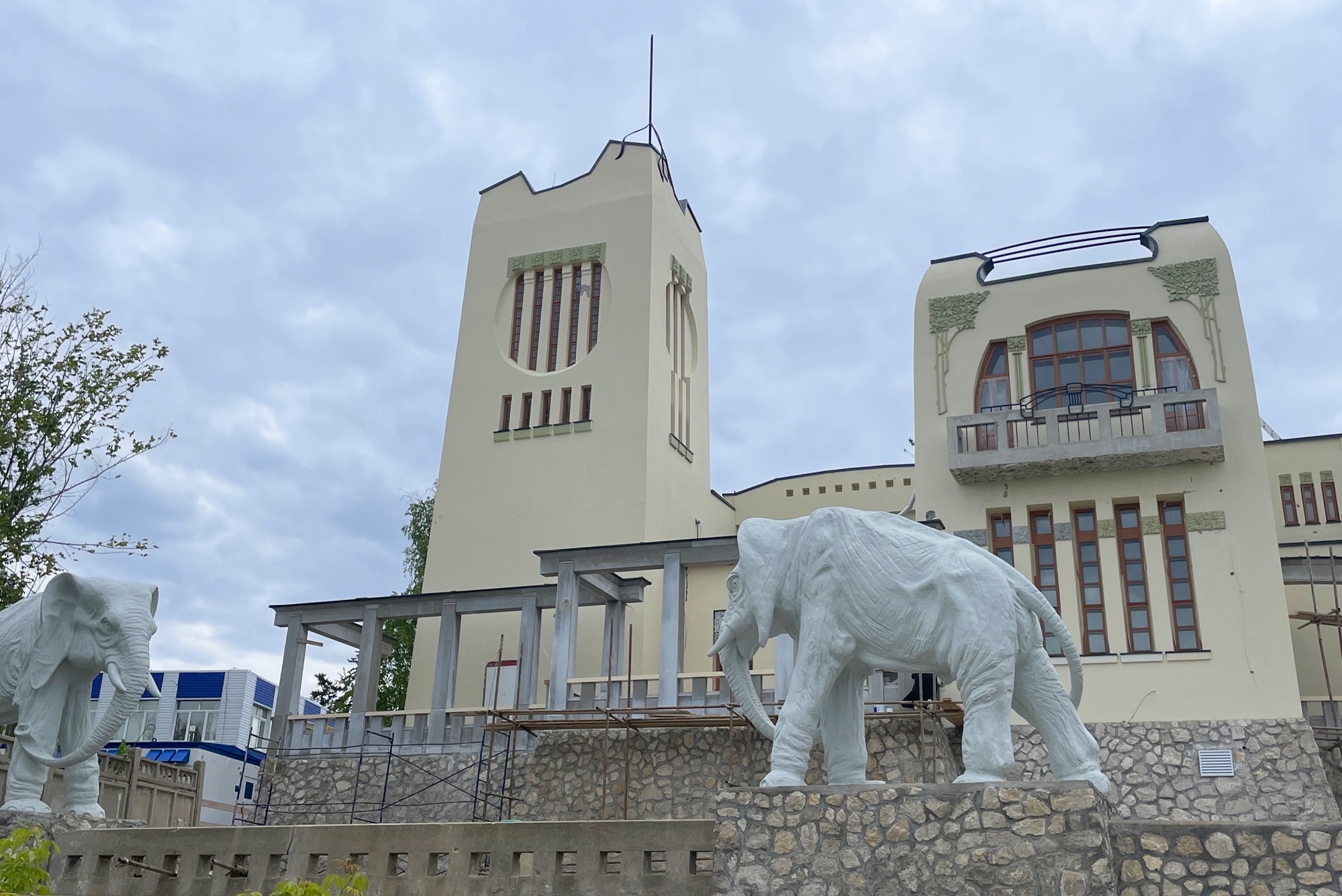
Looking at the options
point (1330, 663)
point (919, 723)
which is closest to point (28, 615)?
point (919, 723)

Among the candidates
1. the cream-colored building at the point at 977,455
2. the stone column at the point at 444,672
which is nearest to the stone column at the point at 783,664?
the cream-colored building at the point at 977,455

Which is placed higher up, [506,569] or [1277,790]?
[506,569]

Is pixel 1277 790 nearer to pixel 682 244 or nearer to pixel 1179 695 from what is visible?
pixel 1179 695

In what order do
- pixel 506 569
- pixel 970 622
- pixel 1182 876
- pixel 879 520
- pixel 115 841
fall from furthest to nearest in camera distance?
pixel 506 569 < pixel 115 841 < pixel 879 520 < pixel 970 622 < pixel 1182 876

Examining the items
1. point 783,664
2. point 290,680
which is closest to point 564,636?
point 783,664

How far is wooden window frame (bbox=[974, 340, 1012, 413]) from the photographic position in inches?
803

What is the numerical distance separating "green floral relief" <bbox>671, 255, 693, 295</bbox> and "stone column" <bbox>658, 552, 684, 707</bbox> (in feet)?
35.0

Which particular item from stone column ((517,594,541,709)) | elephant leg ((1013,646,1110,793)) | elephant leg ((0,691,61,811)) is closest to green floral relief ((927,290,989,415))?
stone column ((517,594,541,709))

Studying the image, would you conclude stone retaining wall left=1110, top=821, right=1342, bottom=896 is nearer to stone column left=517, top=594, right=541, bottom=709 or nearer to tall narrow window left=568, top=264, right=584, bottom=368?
stone column left=517, top=594, right=541, bottom=709

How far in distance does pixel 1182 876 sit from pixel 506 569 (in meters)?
18.5

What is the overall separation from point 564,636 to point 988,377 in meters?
8.14

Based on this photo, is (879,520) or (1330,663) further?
(1330,663)

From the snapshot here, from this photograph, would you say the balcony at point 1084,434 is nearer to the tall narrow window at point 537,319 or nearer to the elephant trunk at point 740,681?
the elephant trunk at point 740,681

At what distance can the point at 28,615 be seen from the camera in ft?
43.0
